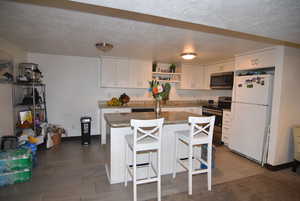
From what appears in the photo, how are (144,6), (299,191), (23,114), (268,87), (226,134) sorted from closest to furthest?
1. (144,6)
2. (299,191)
3. (268,87)
4. (23,114)
5. (226,134)

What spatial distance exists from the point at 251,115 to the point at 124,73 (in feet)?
10.8

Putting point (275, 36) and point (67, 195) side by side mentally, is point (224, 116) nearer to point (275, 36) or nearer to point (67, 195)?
point (275, 36)

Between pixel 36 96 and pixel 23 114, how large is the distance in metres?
0.46

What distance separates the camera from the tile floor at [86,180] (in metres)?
2.02

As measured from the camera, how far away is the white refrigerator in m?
2.88

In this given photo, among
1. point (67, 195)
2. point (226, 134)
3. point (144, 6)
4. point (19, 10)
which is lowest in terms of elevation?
point (67, 195)

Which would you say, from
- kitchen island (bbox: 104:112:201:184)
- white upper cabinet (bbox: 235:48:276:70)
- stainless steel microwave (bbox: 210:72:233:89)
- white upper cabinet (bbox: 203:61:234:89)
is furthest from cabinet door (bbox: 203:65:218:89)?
kitchen island (bbox: 104:112:201:184)

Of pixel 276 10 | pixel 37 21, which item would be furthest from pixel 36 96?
pixel 276 10

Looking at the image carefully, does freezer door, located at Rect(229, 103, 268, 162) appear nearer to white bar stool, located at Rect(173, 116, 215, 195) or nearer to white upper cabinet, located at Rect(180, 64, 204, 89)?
white bar stool, located at Rect(173, 116, 215, 195)

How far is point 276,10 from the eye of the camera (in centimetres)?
129

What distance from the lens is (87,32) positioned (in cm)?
228

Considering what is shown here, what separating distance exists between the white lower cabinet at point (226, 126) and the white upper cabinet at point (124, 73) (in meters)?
2.34

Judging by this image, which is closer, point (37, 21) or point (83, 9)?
point (83, 9)

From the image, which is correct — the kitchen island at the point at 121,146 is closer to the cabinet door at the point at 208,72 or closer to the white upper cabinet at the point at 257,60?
the white upper cabinet at the point at 257,60
